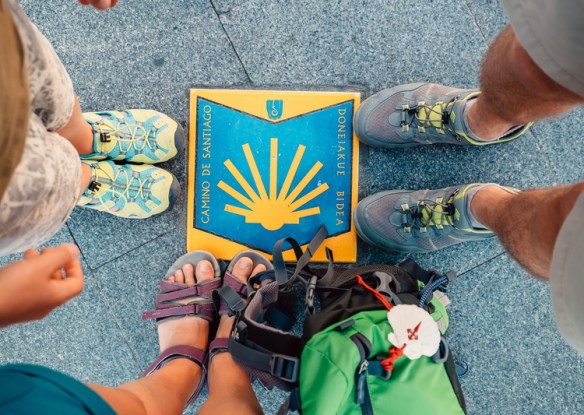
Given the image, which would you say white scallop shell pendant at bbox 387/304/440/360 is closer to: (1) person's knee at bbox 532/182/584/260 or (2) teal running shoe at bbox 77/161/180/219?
(1) person's knee at bbox 532/182/584/260

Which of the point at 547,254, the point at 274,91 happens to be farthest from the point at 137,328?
the point at 547,254

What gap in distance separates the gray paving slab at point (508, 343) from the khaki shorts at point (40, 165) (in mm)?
945

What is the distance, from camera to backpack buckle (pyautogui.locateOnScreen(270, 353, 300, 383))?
88 centimetres

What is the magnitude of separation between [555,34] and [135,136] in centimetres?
89

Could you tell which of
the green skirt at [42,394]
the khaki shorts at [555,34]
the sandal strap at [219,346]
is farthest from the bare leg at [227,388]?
the khaki shorts at [555,34]

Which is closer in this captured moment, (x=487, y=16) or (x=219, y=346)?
(x=219, y=346)

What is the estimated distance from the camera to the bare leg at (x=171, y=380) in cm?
75

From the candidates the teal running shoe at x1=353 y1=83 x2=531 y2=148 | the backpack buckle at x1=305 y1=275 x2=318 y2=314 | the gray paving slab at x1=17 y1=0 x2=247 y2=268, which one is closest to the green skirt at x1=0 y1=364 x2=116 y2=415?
the backpack buckle at x1=305 y1=275 x2=318 y2=314

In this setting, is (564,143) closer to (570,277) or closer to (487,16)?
(487,16)

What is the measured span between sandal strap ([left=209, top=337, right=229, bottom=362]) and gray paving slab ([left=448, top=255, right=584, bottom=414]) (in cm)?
57

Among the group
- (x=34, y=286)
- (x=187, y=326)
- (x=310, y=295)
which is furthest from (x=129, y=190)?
(x=34, y=286)

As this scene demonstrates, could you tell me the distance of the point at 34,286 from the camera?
513mm

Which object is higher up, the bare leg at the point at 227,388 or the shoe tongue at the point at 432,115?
the shoe tongue at the point at 432,115

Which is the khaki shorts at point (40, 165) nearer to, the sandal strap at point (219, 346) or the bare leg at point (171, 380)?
the bare leg at point (171, 380)
